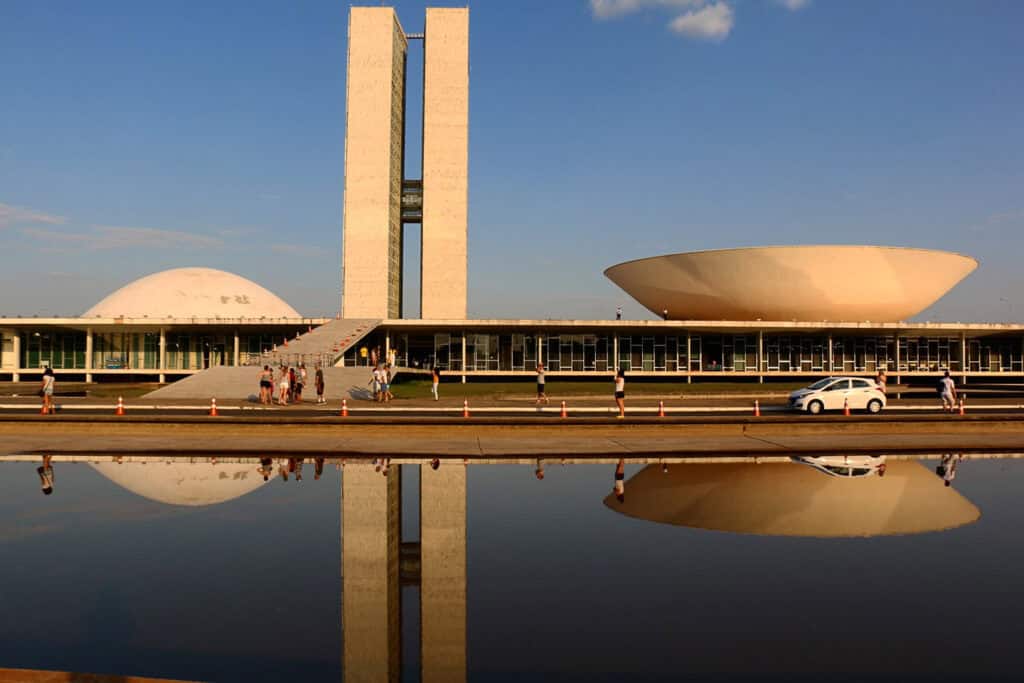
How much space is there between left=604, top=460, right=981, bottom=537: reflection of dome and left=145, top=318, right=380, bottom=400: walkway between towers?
79.5 feet

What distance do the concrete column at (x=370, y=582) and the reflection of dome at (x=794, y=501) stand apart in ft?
12.7

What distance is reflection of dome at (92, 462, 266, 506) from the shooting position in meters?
13.2

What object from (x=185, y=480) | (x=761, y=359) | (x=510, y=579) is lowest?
(x=510, y=579)

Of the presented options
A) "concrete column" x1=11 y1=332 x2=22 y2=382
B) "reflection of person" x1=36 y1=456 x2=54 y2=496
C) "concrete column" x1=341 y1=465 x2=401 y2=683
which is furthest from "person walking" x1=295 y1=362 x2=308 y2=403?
"concrete column" x1=11 y1=332 x2=22 y2=382

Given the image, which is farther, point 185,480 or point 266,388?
point 266,388

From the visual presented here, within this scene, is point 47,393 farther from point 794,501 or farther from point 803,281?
point 803,281

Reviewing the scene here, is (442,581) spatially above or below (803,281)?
below

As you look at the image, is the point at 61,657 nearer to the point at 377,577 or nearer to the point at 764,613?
the point at 377,577

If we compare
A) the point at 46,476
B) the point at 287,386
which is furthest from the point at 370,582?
the point at 287,386

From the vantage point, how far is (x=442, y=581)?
27.8 feet

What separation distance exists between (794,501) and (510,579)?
621 centimetres

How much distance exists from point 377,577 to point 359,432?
13791 mm

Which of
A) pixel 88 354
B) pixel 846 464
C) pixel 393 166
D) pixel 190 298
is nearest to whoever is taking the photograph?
pixel 846 464

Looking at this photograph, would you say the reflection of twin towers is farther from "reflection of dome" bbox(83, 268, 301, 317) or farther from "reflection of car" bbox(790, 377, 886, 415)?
"reflection of dome" bbox(83, 268, 301, 317)
